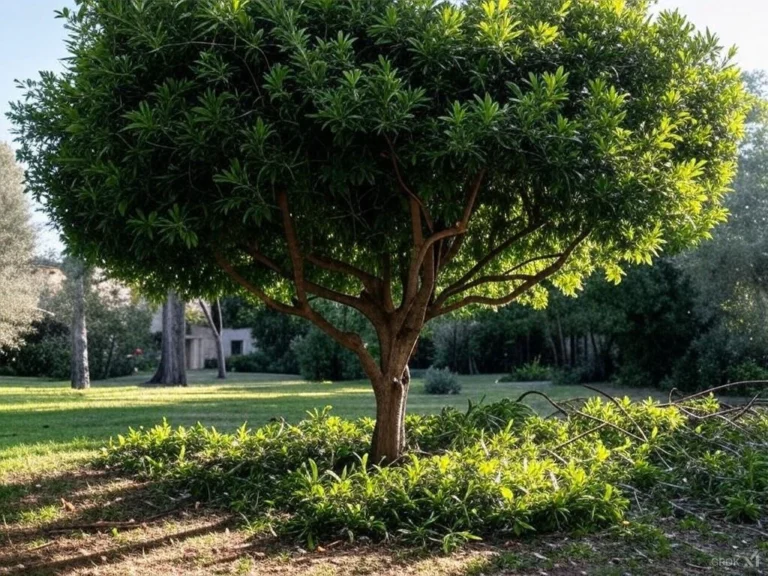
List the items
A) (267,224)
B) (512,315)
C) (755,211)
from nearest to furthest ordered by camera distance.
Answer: (267,224) < (755,211) < (512,315)

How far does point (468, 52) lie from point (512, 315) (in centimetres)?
2623

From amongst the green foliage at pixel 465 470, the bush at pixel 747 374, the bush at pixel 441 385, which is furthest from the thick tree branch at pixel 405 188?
the bush at pixel 441 385

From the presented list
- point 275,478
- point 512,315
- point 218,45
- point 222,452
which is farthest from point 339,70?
point 512,315

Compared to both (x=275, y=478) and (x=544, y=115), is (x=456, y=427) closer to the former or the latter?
(x=275, y=478)

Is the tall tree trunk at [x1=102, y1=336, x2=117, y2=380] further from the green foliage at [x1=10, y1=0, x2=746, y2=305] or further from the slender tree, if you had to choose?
the green foliage at [x1=10, y1=0, x2=746, y2=305]

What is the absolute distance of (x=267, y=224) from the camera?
6906 millimetres

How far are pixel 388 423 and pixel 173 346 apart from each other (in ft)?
61.4

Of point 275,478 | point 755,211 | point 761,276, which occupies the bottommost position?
point 275,478

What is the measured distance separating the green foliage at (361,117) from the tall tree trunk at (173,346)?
1796 cm

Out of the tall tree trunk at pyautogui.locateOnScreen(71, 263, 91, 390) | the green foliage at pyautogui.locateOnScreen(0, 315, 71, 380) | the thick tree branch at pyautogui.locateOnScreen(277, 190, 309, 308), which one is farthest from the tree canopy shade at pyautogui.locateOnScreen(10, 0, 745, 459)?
the green foliage at pyautogui.locateOnScreen(0, 315, 71, 380)

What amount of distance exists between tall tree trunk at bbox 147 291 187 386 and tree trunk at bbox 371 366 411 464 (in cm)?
1757

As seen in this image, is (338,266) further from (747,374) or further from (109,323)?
(109,323)

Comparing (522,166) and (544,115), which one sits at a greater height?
(544,115)

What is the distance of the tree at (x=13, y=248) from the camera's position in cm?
2369
